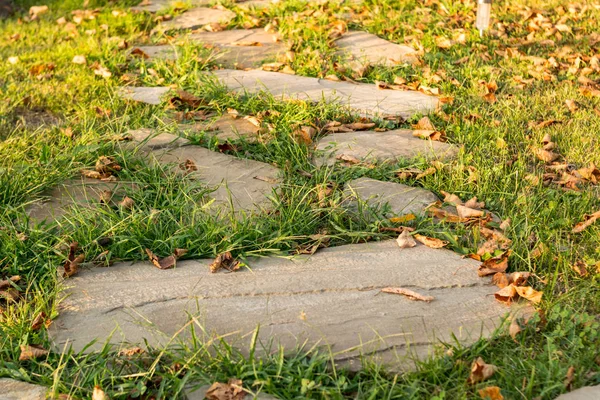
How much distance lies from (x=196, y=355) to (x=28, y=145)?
6.65 ft

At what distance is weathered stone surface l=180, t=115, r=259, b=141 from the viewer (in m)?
4.10

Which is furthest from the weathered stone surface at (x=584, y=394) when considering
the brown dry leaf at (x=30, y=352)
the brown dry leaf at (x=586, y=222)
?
the brown dry leaf at (x=30, y=352)

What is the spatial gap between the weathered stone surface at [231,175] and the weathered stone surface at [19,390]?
1149mm

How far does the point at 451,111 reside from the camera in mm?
4367

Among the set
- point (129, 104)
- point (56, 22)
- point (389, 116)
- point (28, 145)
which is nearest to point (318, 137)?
point (389, 116)

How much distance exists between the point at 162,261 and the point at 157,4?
435 centimetres

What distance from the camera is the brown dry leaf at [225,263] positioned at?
2.98m

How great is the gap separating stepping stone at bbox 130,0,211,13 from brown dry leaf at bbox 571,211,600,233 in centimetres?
440

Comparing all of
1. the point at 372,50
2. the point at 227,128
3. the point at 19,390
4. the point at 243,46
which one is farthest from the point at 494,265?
the point at 243,46

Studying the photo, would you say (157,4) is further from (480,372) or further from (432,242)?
(480,372)

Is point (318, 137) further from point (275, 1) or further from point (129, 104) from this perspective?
point (275, 1)

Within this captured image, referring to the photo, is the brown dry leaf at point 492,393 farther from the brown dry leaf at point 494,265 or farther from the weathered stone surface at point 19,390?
the weathered stone surface at point 19,390

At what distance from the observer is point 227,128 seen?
4242 mm

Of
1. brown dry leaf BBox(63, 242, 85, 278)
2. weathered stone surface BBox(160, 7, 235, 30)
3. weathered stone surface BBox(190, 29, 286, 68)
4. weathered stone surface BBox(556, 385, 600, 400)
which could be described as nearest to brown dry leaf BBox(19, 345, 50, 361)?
brown dry leaf BBox(63, 242, 85, 278)
